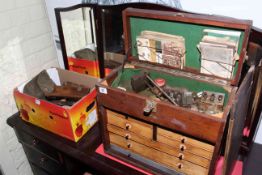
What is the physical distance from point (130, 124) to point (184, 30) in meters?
0.46

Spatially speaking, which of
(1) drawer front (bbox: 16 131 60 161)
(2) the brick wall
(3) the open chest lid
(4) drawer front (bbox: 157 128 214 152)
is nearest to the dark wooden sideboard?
(1) drawer front (bbox: 16 131 60 161)

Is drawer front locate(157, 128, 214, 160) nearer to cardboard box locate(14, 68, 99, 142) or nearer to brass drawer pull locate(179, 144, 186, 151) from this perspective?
brass drawer pull locate(179, 144, 186, 151)

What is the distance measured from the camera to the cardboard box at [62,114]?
123 centimetres

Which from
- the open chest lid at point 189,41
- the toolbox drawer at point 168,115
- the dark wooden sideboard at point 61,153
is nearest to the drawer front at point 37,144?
the dark wooden sideboard at point 61,153

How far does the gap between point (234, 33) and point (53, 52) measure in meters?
1.27

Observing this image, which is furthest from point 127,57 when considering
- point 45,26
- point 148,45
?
point 45,26

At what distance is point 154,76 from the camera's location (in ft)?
4.04

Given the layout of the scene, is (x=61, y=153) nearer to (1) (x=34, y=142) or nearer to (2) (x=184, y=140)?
(1) (x=34, y=142)

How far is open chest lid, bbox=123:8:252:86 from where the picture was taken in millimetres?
984

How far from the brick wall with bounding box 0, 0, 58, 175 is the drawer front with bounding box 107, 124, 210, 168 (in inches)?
31.5

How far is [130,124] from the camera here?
1.06 m

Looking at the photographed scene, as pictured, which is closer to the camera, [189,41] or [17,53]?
[189,41]

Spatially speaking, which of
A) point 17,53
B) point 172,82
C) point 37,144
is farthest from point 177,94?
point 17,53

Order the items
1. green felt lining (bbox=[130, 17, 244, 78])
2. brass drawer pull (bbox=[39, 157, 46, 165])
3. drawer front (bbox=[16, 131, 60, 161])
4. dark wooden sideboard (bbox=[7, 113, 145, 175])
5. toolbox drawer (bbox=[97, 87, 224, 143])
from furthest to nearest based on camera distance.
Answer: brass drawer pull (bbox=[39, 157, 46, 165]) → drawer front (bbox=[16, 131, 60, 161]) → dark wooden sideboard (bbox=[7, 113, 145, 175]) → green felt lining (bbox=[130, 17, 244, 78]) → toolbox drawer (bbox=[97, 87, 224, 143])
